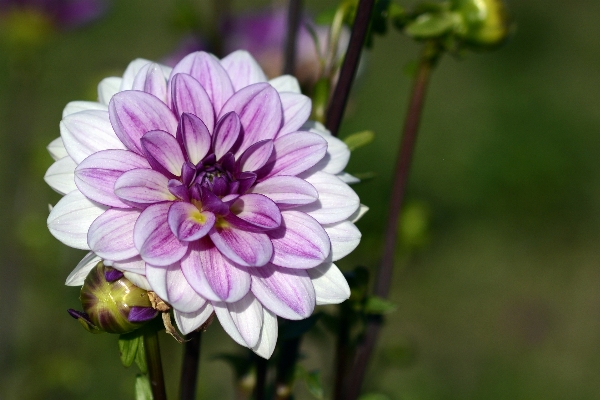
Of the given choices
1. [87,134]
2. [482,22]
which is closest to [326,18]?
[482,22]

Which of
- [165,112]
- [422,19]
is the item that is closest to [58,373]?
[165,112]

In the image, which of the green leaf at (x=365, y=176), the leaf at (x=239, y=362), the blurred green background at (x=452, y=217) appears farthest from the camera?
the blurred green background at (x=452, y=217)

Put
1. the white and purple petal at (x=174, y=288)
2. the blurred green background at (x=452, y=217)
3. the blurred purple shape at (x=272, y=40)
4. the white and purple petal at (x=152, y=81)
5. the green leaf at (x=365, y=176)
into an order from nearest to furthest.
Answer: the white and purple petal at (x=174, y=288) < the white and purple petal at (x=152, y=81) < the green leaf at (x=365, y=176) < the blurred purple shape at (x=272, y=40) < the blurred green background at (x=452, y=217)

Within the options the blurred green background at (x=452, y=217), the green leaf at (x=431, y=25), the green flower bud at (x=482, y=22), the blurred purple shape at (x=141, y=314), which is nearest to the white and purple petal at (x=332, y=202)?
the blurred purple shape at (x=141, y=314)

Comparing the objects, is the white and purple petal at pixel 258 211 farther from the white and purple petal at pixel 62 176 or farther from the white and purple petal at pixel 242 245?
the white and purple petal at pixel 62 176

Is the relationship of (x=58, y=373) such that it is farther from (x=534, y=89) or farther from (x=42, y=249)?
(x=534, y=89)

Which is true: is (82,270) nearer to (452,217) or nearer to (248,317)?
(248,317)
